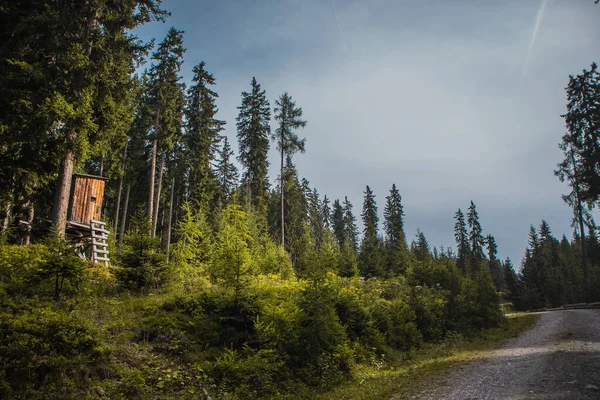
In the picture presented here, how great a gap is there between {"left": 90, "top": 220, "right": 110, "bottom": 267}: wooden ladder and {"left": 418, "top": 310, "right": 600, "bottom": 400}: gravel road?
1484cm

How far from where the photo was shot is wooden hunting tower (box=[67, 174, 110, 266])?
15698 millimetres

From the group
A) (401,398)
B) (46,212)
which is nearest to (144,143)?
(46,212)

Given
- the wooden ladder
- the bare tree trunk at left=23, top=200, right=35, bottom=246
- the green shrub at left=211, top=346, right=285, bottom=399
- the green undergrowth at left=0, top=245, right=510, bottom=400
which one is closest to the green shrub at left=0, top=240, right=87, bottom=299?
the green undergrowth at left=0, top=245, right=510, bottom=400

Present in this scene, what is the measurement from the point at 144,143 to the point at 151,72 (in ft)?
36.1

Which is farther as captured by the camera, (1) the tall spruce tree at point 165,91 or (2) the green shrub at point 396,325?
(1) the tall spruce tree at point 165,91

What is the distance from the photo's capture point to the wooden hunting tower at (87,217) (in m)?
15.7

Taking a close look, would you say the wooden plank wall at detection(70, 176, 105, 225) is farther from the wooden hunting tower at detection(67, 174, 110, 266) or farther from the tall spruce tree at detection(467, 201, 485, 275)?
the tall spruce tree at detection(467, 201, 485, 275)

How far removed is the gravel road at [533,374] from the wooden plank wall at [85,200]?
55.7 feet

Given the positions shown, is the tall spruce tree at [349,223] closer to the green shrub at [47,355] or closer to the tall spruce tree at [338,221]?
the tall spruce tree at [338,221]

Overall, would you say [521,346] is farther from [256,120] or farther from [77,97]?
[256,120]

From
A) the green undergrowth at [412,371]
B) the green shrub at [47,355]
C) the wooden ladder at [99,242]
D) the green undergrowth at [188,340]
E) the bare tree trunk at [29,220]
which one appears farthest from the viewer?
the wooden ladder at [99,242]

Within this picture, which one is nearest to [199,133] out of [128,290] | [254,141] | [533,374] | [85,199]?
[254,141]

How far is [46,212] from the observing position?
17484 mm

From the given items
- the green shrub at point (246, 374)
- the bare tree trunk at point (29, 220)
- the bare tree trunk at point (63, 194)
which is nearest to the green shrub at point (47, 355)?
the green shrub at point (246, 374)
